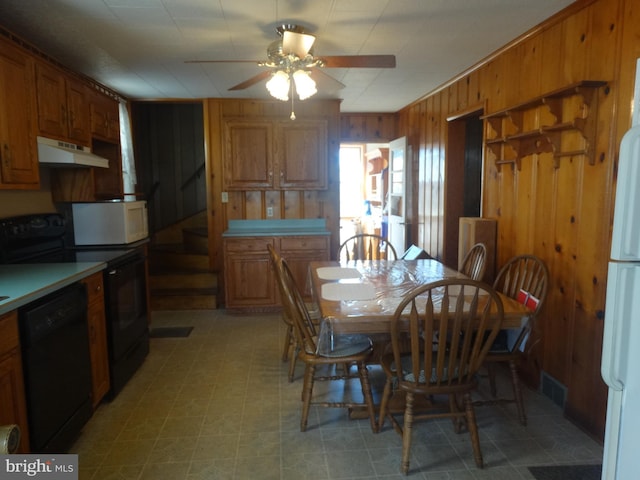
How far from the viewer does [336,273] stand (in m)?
2.83

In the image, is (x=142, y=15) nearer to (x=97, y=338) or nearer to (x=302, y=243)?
(x=97, y=338)

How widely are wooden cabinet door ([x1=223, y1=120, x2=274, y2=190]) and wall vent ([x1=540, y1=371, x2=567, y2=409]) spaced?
310 cm

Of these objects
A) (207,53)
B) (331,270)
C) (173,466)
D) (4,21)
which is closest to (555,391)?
(331,270)

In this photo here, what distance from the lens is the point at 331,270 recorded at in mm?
2916

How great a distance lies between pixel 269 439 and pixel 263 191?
3010mm

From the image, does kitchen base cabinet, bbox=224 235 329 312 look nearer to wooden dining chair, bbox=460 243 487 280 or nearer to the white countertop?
wooden dining chair, bbox=460 243 487 280

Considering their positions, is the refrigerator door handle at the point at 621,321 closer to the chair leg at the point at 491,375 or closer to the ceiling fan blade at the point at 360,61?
the chair leg at the point at 491,375

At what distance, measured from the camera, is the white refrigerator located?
1.03 metres

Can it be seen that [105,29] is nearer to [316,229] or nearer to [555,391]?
[316,229]

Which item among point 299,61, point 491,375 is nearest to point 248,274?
point 299,61

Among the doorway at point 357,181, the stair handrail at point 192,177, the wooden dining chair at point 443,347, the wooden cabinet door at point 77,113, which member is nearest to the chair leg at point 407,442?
the wooden dining chair at point 443,347

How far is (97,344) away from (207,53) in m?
2.09

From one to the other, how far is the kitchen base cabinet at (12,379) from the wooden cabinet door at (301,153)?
3.15 meters

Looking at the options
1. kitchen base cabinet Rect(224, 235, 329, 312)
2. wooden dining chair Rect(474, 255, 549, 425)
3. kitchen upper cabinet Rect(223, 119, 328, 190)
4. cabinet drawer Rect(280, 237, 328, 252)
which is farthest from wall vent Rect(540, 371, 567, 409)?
kitchen upper cabinet Rect(223, 119, 328, 190)
